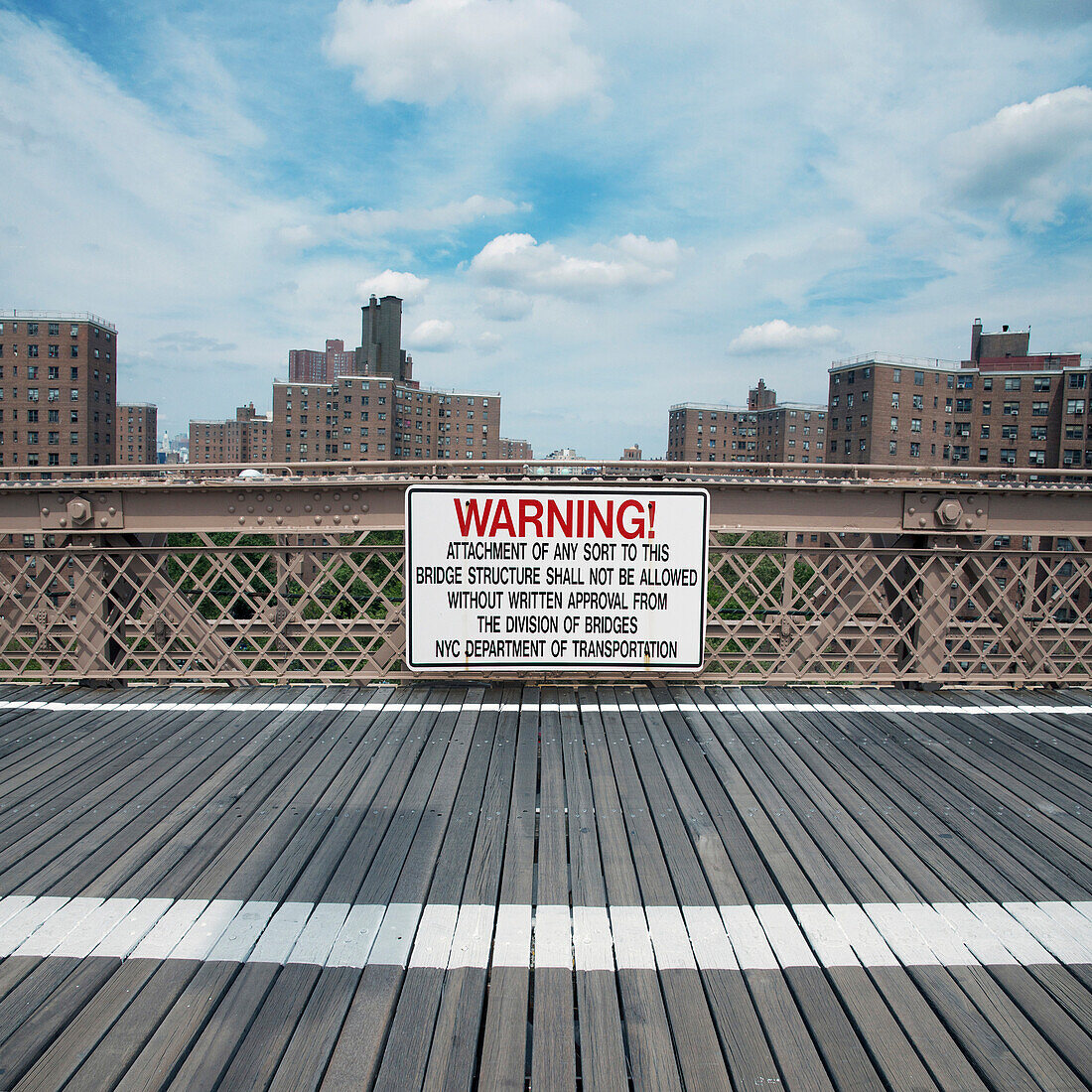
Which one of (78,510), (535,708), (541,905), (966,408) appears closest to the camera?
(541,905)

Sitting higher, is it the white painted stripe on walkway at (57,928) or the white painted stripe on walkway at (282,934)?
the white painted stripe on walkway at (282,934)

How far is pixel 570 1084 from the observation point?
8.09 ft

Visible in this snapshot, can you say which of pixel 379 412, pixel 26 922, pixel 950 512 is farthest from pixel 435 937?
pixel 379 412

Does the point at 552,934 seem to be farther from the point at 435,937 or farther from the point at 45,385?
the point at 45,385

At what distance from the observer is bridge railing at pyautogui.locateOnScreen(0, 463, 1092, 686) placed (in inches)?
267

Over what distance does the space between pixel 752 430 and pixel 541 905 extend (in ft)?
536

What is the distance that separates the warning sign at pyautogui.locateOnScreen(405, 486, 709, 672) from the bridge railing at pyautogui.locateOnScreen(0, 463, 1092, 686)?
11.1 inches

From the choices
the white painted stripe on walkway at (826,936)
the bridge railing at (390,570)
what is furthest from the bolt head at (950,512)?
the white painted stripe on walkway at (826,936)

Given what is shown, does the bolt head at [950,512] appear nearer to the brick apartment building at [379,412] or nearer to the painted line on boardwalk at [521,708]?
the painted line on boardwalk at [521,708]

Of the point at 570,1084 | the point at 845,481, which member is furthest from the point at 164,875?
the point at 845,481

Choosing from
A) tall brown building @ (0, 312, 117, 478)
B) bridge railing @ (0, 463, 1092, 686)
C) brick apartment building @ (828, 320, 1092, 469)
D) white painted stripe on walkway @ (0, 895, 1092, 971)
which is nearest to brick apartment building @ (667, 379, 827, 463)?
brick apartment building @ (828, 320, 1092, 469)

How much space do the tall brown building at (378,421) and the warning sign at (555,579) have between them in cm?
11928

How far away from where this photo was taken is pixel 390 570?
23.0ft

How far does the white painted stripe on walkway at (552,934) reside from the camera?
3.12 metres
